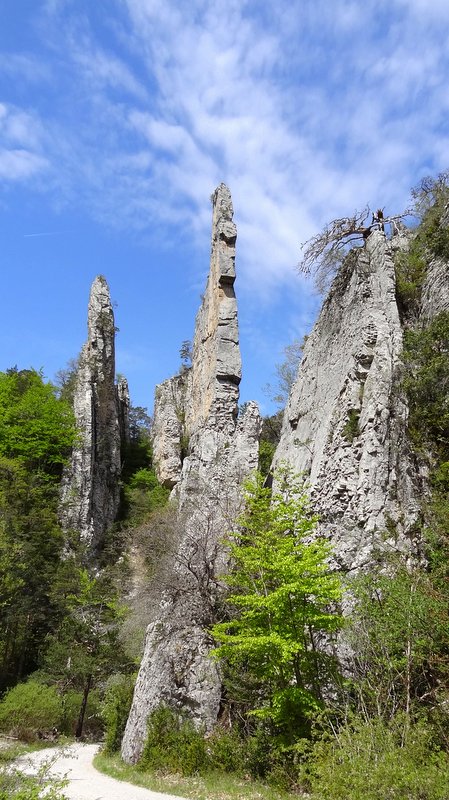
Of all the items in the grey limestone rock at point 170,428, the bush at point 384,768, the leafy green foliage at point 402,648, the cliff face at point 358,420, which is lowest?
the bush at point 384,768

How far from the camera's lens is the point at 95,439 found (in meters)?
33.4

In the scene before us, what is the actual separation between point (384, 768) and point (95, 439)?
96.2 feet

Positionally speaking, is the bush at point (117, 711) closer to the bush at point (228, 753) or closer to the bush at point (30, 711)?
the bush at point (30, 711)

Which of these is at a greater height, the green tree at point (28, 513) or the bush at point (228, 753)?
the green tree at point (28, 513)

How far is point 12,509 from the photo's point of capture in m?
25.8

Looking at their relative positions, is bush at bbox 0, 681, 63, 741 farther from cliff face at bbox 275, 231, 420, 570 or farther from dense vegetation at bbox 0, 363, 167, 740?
cliff face at bbox 275, 231, 420, 570

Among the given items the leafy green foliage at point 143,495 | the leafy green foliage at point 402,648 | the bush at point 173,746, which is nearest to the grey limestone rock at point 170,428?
the leafy green foliage at point 143,495

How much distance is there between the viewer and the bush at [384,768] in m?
5.79

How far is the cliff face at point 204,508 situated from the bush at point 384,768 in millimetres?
8130

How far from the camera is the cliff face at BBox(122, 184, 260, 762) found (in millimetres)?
14875

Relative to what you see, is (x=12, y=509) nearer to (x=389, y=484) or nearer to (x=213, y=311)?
(x=213, y=311)

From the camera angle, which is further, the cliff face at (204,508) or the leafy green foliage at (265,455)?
the leafy green foliage at (265,455)

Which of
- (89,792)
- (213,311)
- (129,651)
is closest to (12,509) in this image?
(129,651)

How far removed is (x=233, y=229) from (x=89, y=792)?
2505cm
